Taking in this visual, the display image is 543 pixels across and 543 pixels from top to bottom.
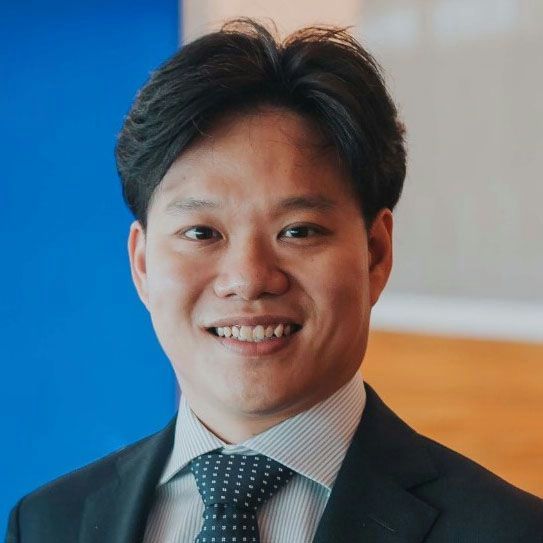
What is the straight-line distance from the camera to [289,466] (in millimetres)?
1710

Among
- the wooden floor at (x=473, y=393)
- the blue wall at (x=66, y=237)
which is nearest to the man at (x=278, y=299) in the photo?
the blue wall at (x=66, y=237)

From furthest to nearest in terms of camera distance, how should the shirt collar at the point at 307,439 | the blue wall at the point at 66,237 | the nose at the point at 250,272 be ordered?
the blue wall at the point at 66,237 < the shirt collar at the point at 307,439 < the nose at the point at 250,272

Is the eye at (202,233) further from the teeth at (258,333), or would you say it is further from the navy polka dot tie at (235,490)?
the navy polka dot tie at (235,490)

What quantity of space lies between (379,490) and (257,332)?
29 centimetres

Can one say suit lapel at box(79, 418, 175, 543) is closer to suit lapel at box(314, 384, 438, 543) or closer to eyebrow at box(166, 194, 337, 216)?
suit lapel at box(314, 384, 438, 543)

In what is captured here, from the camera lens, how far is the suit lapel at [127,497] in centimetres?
176

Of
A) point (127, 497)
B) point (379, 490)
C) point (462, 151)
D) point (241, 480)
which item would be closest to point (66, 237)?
point (462, 151)

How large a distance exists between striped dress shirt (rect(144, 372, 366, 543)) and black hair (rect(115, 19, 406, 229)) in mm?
299

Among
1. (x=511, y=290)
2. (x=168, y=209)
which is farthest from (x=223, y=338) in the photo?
(x=511, y=290)

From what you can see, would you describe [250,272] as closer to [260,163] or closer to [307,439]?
[260,163]

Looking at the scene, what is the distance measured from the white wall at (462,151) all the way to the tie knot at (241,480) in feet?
4.94

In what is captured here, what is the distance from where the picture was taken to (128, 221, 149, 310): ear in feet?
5.98

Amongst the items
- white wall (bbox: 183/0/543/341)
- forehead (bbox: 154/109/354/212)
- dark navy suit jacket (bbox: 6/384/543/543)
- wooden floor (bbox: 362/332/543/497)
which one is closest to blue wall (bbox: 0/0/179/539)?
white wall (bbox: 183/0/543/341)

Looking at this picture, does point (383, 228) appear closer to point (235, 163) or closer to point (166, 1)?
point (235, 163)
